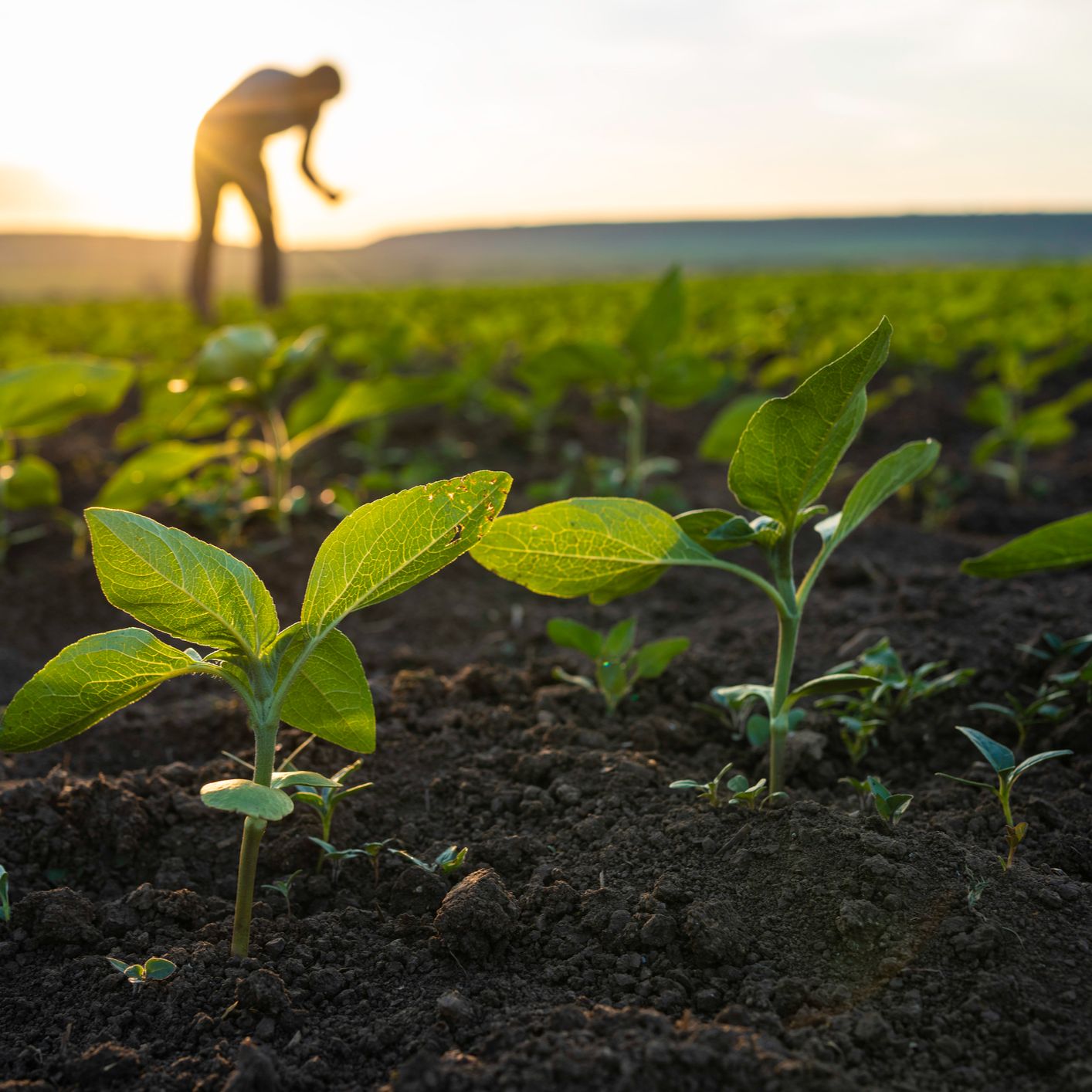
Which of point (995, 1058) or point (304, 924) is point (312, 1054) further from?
point (995, 1058)

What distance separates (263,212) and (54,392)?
6.00 m

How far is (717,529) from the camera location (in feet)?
4.91

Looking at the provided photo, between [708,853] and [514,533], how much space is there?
0.57 m

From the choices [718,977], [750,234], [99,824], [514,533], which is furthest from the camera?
[750,234]

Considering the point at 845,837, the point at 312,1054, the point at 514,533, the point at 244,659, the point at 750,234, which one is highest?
the point at 750,234

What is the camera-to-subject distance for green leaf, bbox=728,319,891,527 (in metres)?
1.33

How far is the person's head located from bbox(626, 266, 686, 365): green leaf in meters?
6.17

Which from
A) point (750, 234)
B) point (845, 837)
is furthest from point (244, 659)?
point (750, 234)

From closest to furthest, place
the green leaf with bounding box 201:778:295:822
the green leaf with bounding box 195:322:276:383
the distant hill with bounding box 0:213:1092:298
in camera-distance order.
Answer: the green leaf with bounding box 201:778:295:822
the green leaf with bounding box 195:322:276:383
the distant hill with bounding box 0:213:1092:298

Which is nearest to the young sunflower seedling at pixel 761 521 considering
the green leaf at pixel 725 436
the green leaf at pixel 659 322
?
the green leaf at pixel 725 436

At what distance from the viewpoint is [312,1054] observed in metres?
1.23

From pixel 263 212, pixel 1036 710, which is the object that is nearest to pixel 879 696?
pixel 1036 710

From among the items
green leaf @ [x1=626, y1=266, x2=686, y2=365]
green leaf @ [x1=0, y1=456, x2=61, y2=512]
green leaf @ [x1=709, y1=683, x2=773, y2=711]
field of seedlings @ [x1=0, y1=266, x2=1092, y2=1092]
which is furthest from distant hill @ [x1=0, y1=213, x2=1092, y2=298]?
green leaf @ [x1=709, y1=683, x2=773, y2=711]

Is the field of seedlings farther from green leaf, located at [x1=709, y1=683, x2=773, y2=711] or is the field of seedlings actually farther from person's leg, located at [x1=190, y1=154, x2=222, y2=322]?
person's leg, located at [x1=190, y1=154, x2=222, y2=322]
